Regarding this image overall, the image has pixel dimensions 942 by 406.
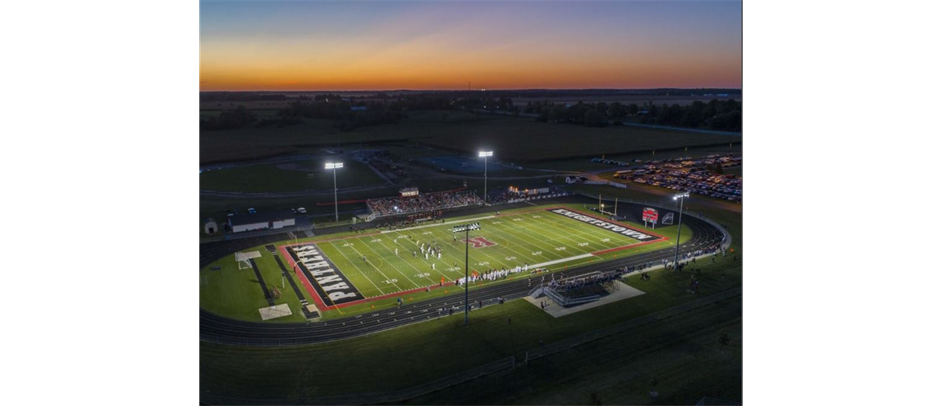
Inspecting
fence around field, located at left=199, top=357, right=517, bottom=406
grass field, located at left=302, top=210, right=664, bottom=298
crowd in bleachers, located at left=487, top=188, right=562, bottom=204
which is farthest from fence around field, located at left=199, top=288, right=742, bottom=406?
crowd in bleachers, located at left=487, top=188, right=562, bottom=204

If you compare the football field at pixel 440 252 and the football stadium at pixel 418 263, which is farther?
the football field at pixel 440 252

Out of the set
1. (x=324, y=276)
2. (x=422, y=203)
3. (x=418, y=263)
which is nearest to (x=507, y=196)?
(x=422, y=203)

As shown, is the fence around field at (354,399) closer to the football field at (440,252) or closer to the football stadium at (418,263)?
the football stadium at (418,263)

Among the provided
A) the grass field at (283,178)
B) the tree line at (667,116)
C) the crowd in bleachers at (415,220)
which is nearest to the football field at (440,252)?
the crowd in bleachers at (415,220)

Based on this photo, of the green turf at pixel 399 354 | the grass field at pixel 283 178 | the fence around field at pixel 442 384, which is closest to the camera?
the fence around field at pixel 442 384

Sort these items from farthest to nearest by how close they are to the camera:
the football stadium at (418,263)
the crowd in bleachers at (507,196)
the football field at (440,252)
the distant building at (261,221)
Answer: the crowd in bleachers at (507,196), the distant building at (261,221), the football field at (440,252), the football stadium at (418,263)

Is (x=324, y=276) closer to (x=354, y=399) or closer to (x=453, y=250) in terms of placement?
(x=453, y=250)
